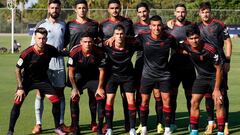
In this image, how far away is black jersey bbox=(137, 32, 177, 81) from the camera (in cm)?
778

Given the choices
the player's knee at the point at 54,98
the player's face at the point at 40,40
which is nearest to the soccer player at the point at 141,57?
the player's knee at the point at 54,98

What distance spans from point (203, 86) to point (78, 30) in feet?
7.36

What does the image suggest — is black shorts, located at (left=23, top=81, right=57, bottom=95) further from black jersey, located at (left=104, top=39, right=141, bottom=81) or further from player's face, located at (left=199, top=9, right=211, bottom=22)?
player's face, located at (left=199, top=9, right=211, bottom=22)

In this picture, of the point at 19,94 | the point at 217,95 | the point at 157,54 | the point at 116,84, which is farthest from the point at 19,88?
the point at 217,95

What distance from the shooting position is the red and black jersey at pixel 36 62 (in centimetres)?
780

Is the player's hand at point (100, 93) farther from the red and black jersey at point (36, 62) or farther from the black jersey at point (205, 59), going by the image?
the black jersey at point (205, 59)

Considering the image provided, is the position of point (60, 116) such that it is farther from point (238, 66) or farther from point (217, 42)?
point (238, 66)

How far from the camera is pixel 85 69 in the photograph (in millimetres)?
7980

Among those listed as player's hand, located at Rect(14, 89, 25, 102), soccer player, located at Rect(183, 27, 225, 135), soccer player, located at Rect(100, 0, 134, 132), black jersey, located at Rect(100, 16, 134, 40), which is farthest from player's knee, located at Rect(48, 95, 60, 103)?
soccer player, located at Rect(183, 27, 225, 135)

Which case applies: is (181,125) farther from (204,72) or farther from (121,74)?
(121,74)

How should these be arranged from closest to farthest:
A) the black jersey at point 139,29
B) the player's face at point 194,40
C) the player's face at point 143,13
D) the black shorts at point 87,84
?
the player's face at point 194,40, the black shorts at point 87,84, the player's face at point 143,13, the black jersey at point 139,29

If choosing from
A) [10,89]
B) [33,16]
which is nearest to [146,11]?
[10,89]

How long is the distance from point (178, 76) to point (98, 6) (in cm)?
5945

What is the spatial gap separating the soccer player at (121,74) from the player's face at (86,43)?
336 mm
